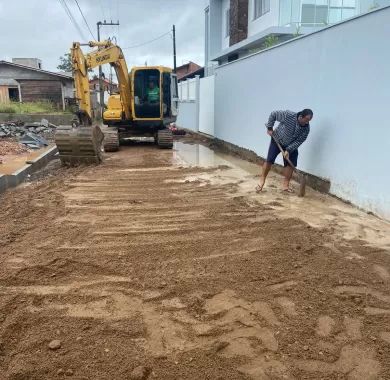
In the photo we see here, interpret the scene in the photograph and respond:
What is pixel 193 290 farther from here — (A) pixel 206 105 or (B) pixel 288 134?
(A) pixel 206 105

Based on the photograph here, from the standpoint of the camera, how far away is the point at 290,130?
22.8ft

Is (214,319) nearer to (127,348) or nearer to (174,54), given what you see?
(127,348)

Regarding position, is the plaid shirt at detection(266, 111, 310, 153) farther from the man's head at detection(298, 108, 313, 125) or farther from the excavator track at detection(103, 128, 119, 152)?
the excavator track at detection(103, 128, 119, 152)

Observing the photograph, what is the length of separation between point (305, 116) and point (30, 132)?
13.4m

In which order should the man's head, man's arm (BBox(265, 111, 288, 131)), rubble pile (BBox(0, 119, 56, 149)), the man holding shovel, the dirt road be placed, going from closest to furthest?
the dirt road < the man's head < the man holding shovel < man's arm (BBox(265, 111, 288, 131)) < rubble pile (BBox(0, 119, 56, 149))

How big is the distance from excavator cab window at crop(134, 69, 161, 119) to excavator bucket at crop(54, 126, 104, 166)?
11.6 ft

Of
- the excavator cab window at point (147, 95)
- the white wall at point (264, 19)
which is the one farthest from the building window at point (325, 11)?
the excavator cab window at point (147, 95)

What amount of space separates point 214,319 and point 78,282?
1.32 m

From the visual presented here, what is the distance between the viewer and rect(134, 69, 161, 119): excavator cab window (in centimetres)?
1350

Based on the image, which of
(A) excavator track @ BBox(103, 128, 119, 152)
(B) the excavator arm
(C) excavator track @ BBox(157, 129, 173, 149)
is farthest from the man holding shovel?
(A) excavator track @ BBox(103, 128, 119, 152)

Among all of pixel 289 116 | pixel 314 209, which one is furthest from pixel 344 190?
pixel 289 116

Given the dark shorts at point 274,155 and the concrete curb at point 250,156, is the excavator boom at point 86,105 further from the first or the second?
the dark shorts at point 274,155

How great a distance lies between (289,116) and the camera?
22.8ft

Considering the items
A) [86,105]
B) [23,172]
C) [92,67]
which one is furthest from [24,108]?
[23,172]
